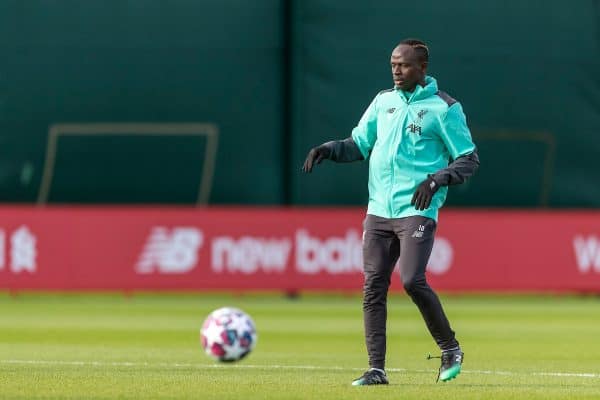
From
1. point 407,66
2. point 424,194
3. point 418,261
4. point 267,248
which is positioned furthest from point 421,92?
point 267,248

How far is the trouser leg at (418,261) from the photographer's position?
1012 cm

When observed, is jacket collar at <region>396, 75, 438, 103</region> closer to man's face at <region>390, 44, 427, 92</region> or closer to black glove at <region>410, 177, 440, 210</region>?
man's face at <region>390, 44, 427, 92</region>

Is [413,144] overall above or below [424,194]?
above

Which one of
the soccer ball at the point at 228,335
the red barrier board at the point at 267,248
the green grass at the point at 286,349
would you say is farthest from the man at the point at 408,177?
the red barrier board at the point at 267,248

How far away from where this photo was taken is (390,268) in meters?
10.4

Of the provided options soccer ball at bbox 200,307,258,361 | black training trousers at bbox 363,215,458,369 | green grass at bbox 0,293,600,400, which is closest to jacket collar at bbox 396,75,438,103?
black training trousers at bbox 363,215,458,369

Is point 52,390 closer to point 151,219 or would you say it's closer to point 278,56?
point 151,219

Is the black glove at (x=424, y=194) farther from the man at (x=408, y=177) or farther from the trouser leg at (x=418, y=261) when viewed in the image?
the trouser leg at (x=418, y=261)

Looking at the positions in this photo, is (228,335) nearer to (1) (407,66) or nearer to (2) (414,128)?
(2) (414,128)

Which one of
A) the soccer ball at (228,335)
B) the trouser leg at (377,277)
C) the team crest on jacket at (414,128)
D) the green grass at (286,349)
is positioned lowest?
the green grass at (286,349)

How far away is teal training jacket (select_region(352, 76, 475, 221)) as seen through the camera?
10227mm

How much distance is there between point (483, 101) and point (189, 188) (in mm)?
5166

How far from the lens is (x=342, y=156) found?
10.5 meters

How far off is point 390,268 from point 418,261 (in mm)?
288
